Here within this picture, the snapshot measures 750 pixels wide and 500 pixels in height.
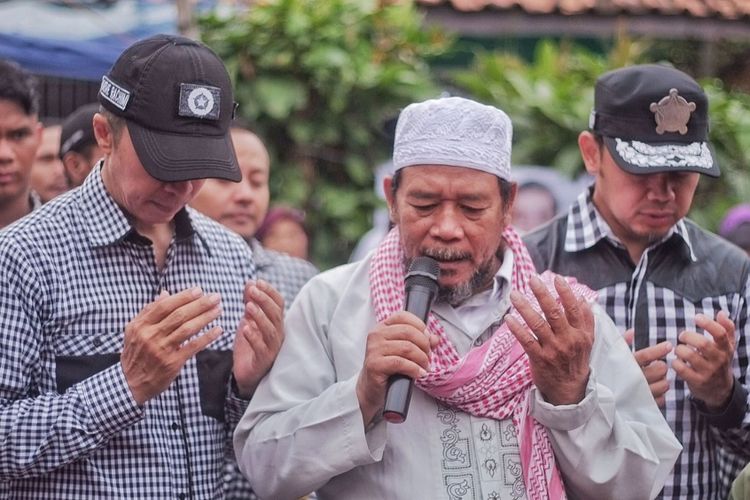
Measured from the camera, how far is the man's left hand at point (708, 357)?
351 centimetres

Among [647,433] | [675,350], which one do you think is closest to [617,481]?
[647,433]

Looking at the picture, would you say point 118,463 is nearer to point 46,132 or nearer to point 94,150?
point 94,150

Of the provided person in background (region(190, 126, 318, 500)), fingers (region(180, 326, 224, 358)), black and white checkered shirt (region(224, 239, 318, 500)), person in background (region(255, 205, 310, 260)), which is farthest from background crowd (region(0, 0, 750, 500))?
person in background (region(255, 205, 310, 260))

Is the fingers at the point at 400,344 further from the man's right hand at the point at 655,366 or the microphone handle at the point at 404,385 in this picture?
the man's right hand at the point at 655,366

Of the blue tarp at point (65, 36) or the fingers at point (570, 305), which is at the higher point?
the blue tarp at point (65, 36)

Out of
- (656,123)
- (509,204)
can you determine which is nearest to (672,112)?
(656,123)

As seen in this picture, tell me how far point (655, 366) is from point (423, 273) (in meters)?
0.95

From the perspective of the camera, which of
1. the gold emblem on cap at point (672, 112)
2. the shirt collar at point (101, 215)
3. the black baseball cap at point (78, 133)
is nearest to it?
the shirt collar at point (101, 215)

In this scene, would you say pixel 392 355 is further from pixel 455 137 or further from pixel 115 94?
pixel 115 94

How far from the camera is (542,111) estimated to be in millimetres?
8750

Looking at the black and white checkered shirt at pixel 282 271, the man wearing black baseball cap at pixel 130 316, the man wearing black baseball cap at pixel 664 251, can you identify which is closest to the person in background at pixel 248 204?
the black and white checkered shirt at pixel 282 271

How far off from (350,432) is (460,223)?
2.30 ft

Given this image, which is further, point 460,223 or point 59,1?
point 59,1

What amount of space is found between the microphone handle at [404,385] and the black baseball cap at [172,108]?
0.61 meters
